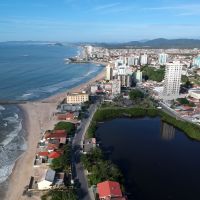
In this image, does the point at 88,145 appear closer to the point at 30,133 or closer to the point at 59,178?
the point at 59,178

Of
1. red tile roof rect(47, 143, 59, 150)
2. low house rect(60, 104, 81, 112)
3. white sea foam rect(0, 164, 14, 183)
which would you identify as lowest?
white sea foam rect(0, 164, 14, 183)

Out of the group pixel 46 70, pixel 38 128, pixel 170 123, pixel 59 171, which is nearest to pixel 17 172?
pixel 59 171

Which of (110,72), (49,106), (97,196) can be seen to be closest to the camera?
(97,196)

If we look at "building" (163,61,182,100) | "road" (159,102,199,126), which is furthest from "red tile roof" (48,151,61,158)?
"building" (163,61,182,100)

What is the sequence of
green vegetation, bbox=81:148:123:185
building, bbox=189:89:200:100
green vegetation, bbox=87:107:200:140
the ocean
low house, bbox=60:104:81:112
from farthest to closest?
building, bbox=189:89:200:100
low house, bbox=60:104:81:112
green vegetation, bbox=87:107:200:140
the ocean
green vegetation, bbox=81:148:123:185

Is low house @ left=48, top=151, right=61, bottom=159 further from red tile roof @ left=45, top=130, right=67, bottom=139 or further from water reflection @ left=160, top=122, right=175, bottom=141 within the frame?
water reflection @ left=160, top=122, right=175, bottom=141

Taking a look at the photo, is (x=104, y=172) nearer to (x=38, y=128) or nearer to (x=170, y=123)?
(x=38, y=128)

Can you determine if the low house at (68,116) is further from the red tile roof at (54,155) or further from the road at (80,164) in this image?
the red tile roof at (54,155)
